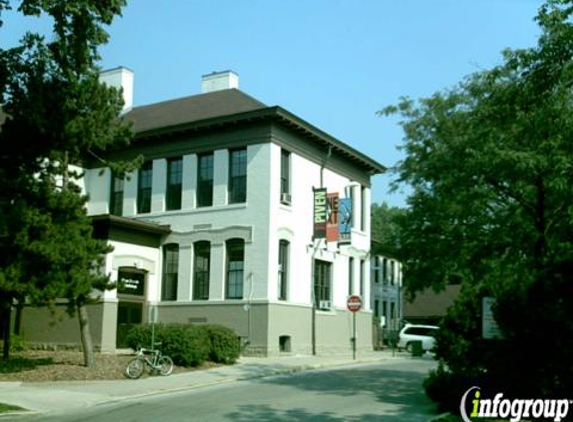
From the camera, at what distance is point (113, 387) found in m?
18.9

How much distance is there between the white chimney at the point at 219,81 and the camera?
3812cm

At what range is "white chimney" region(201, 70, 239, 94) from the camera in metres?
38.1

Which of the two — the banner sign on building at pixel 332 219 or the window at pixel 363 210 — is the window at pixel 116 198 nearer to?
the banner sign on building at pixel 332 219

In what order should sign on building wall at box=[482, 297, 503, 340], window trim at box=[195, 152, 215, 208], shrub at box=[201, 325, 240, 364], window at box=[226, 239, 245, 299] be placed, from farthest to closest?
window trim at box=[195, 152, 215, 208], window at box=[226, 239, 245, 299], shrub at box=[201, 325, 240, 364], sign on building wall at box=[482, 297, 503, 340]

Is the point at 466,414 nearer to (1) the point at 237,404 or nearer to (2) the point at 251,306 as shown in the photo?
(1) the point at 237,404

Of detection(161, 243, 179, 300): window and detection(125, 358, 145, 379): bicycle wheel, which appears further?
detection(161, 243, 179, 300): window

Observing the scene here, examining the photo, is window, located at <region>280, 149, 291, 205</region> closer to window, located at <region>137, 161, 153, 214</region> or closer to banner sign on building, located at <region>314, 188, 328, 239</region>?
banner sign on building, located at <region>314, 188, 328, 239</region>

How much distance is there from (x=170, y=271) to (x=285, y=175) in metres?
6.72

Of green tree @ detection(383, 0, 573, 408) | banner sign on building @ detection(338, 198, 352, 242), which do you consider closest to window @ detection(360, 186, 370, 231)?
banner sign on building @ detection(338, 198, 352, 242)

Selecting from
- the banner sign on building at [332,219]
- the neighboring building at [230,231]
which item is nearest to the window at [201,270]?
the neighboring building at [230,231]

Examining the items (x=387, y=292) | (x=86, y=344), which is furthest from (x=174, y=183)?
(x=387, y=292)

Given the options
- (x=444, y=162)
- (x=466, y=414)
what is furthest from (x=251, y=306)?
(x=466, y=414)

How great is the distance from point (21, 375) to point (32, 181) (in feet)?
18.0

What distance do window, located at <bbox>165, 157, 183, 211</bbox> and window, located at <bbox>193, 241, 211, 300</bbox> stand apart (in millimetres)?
2342
